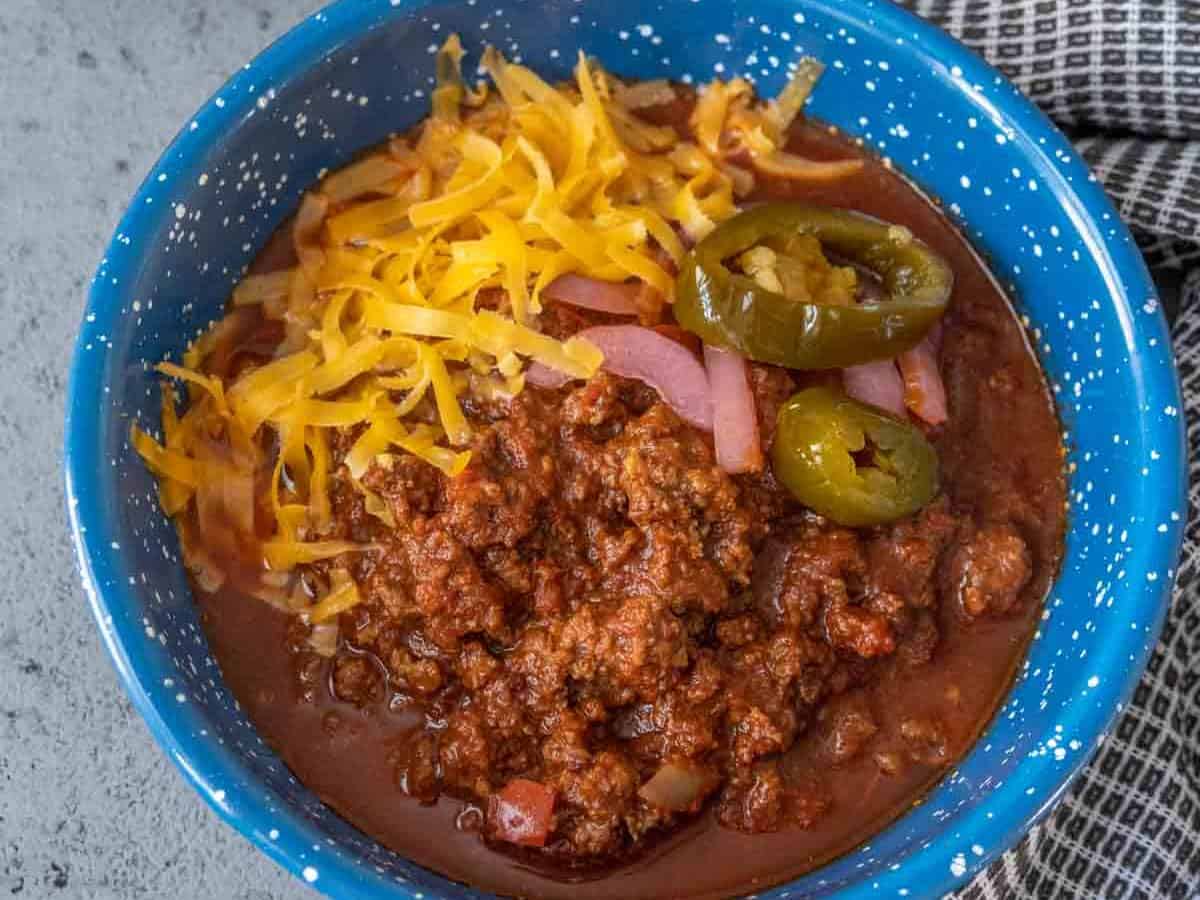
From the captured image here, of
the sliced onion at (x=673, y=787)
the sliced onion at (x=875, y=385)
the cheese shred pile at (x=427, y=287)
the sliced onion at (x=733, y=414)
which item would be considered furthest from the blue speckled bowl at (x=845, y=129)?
the sliced onion at (x=733, y=414)

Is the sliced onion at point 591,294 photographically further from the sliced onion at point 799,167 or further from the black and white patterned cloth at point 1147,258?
the black and white patterned cloth at point 1147,258

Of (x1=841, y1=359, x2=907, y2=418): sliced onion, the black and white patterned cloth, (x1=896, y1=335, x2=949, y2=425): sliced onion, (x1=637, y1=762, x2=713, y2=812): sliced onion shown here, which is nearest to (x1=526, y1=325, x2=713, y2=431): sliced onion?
(x1=841, y1=359, x2=907, y2=418): sliced onion

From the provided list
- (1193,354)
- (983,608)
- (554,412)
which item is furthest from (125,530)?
(1193,354)

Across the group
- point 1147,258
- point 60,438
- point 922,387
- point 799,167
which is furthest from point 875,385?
point 60,438

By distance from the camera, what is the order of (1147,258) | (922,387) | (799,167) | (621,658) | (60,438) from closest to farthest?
(621,658) → (922,387) → (799,167) → (60,438) → (1147,258)

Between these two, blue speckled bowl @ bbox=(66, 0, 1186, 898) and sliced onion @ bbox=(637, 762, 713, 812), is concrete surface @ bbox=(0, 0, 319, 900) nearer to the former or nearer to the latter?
blue speckled bowl @ bbox=(66, 0, 1186, 898)

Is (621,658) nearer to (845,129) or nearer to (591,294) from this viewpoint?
(591,294)
